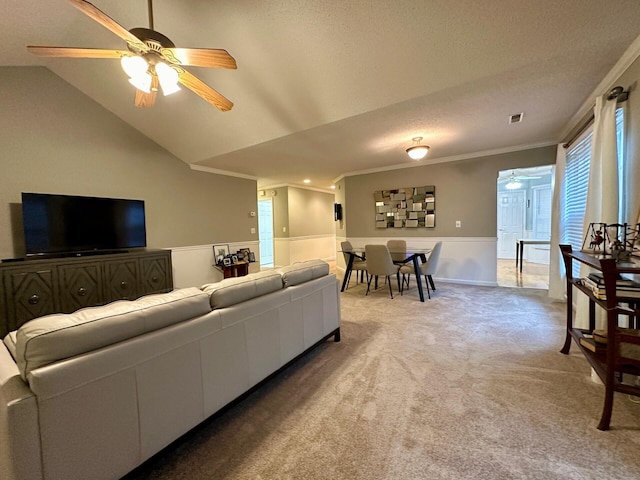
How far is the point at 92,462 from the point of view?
1.02 m

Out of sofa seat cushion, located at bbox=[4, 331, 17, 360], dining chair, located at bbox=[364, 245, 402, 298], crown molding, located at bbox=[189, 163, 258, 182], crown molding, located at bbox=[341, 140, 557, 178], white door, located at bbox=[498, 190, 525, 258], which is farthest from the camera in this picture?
white door, located at bbox=[498, 190, 525, 258]

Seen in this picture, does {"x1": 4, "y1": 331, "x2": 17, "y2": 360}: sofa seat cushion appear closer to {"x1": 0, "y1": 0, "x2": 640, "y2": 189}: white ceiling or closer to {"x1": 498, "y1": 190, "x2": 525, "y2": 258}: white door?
{"x1": 0, "y1": 0, "x2": 640, "y2": 189}: white ceiling

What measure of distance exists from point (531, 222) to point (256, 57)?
8.25 metres

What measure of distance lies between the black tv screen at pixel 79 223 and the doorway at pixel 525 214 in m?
7.25

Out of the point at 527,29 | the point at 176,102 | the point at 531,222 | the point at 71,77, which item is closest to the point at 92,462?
the point at 527,29

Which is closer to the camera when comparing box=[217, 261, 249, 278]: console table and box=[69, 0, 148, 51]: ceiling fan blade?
box=[69, 0, 148, 51]: ceiling fan blade

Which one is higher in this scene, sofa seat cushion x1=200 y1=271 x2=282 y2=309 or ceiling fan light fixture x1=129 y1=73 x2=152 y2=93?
ceiling fan light fixture x1=129 y1=73 x2=152 y2=93

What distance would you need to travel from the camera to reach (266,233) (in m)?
8.12

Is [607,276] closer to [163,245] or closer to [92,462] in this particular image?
[92,462]

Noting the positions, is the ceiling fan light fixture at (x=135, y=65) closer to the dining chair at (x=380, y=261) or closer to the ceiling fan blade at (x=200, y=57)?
the ceiling fan blade at (x=200, y=57)

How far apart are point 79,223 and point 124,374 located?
10.9 feet

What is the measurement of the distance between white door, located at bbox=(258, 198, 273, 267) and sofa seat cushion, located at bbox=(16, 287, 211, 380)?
667 cm

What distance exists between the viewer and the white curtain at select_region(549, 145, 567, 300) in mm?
3742

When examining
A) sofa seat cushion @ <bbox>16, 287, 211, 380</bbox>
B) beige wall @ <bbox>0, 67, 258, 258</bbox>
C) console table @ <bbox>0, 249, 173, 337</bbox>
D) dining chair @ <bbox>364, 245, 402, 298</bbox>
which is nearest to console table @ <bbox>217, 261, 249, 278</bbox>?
beige wall @ <bbox>0, 67, 258, 258</bbox>
